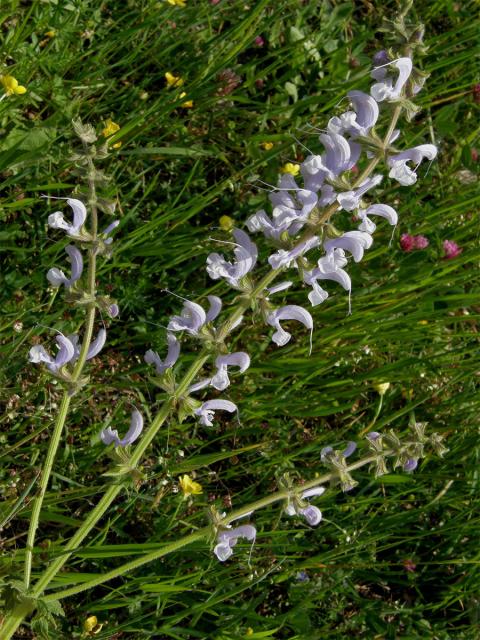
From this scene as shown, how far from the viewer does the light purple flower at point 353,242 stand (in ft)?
4.69

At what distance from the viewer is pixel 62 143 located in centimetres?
238

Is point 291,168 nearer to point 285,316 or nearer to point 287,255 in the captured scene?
point 285,316

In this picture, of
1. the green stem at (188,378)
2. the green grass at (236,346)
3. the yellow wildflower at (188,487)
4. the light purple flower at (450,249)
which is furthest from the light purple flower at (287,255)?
the light purple flower at (450,249)

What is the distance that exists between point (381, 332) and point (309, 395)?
0.28 m

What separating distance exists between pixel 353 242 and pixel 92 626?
118 cm

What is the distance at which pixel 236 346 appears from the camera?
247 cm

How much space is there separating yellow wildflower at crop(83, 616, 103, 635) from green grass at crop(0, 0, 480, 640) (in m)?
0.03

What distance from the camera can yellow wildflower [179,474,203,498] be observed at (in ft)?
7.13

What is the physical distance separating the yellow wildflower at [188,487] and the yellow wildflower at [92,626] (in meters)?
0.38

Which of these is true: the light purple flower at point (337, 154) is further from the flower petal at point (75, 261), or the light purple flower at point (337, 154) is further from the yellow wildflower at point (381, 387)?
the yellow wildflower at point (381, 387)

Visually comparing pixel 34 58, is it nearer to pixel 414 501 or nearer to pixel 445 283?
pixel 445 283

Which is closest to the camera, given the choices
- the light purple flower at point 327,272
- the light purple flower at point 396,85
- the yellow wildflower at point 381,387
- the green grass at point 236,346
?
the light purple flower at point 396,85

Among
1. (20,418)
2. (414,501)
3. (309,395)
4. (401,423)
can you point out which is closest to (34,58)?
(20,418)

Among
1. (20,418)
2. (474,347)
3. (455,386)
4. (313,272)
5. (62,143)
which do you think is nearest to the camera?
(313,272)
